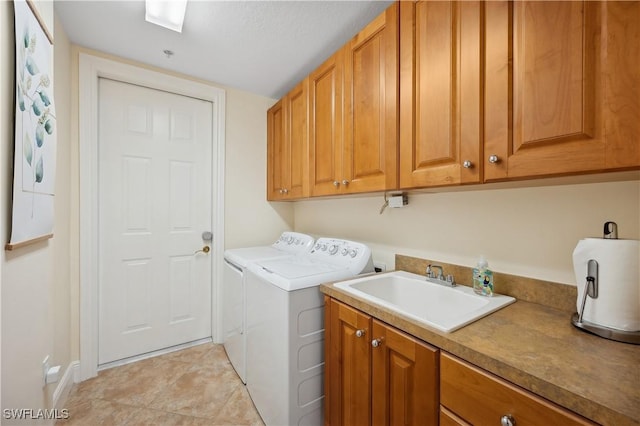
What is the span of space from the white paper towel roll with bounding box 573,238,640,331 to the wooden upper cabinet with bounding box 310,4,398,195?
2.35 ft

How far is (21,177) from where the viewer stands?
930 millimetres

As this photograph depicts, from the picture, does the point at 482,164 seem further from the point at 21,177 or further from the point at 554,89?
the point at 21,177

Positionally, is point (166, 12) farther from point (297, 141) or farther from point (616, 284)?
point (616, 284)

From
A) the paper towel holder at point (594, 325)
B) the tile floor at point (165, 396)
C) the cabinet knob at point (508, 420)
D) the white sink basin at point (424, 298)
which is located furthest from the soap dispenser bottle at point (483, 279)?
the tile floor at point (165, 396)

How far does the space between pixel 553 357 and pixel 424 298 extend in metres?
0.69

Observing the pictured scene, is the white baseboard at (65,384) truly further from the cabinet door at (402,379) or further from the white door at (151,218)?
the cabinet door at (402,379)

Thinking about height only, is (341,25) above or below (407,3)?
above

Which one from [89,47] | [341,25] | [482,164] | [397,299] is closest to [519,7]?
[482,164]

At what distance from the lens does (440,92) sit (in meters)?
1.05

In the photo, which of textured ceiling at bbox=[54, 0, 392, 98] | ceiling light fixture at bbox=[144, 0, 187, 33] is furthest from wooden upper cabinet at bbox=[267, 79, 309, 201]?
ceiling light fixture at bbox=[144, 0, 187, 33]

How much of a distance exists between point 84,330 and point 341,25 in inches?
107

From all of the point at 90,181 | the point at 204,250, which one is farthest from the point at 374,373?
the point at 90,181

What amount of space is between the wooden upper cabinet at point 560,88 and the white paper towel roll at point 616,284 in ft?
0.85

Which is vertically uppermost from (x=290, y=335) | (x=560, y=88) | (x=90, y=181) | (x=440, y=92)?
(x=440, y=92)
